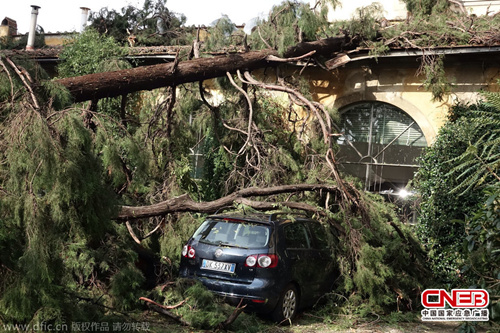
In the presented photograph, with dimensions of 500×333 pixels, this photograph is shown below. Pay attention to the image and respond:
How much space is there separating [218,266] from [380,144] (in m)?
7.47

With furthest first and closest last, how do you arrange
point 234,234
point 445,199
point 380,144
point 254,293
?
point 380,144, point 445,199, point 234,234, point 254,293

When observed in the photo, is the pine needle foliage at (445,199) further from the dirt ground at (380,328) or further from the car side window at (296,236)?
the car side window at (296,236)

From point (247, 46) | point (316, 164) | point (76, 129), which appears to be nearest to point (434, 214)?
point (316, 164)

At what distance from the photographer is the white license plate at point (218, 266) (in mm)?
7785

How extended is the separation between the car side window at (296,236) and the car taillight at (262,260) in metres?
0.43

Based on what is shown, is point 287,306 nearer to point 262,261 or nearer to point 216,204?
point 262,261

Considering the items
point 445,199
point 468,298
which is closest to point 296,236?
point 468,298

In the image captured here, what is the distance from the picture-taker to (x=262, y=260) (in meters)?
7.69

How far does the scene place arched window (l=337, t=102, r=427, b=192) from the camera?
13625 mm

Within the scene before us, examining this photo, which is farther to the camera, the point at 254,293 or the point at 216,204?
the point at 216,204

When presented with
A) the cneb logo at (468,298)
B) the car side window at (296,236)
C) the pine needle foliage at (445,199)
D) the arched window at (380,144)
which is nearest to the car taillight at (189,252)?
the car side window at (296,236)

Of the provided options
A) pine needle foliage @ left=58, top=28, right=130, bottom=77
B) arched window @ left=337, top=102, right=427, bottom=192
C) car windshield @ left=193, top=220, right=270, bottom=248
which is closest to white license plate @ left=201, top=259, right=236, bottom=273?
car windshield @ left=193, top=220, right=270, bottom=248

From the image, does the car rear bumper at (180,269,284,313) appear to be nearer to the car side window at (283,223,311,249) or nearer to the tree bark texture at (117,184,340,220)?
the car side window at (283,223,311,249)

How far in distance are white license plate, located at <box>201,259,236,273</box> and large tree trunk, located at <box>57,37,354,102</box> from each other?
309cm
